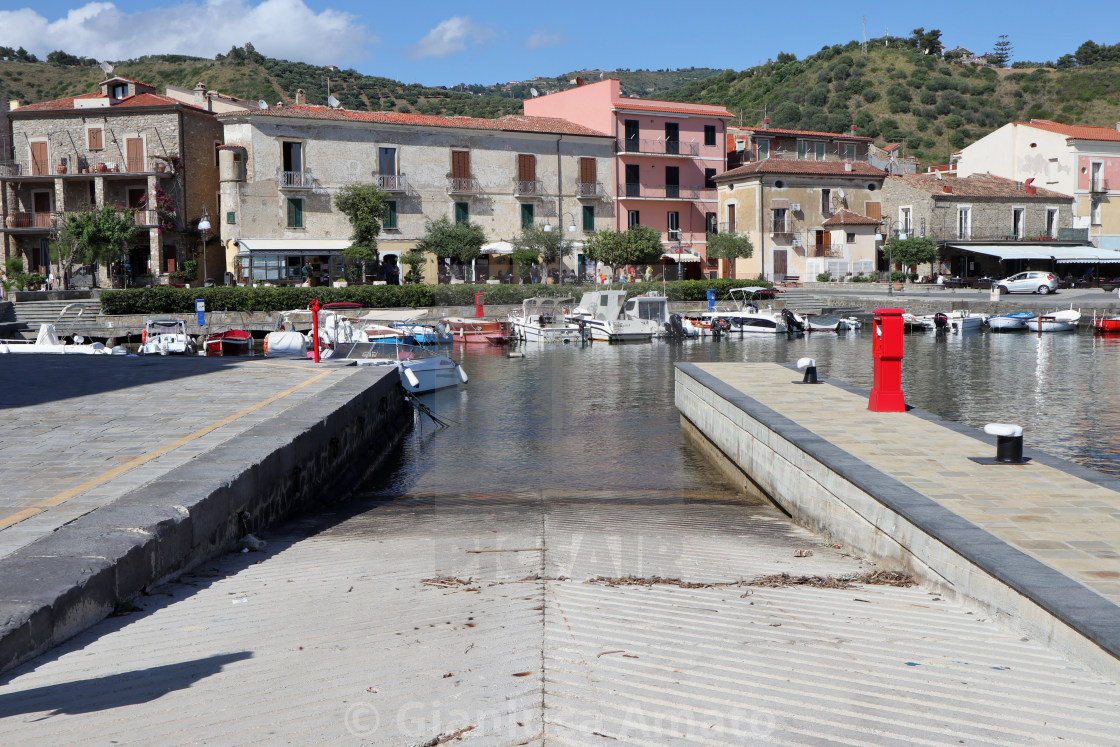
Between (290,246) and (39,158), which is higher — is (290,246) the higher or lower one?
the lower one

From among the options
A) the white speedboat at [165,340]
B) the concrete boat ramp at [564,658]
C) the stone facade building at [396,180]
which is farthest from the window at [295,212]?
the concrete boat ramp at [564,658]

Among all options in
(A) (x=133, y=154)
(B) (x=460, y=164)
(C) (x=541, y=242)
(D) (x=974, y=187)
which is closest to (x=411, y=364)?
(C) (x=541, y=242)

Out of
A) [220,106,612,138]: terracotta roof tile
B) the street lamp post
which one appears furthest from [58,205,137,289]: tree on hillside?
[220,106,612,138]: terracotta roof tile

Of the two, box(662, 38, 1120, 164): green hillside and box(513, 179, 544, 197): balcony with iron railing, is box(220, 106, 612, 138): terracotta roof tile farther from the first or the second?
box(662, 38, 1120, 164): green hillside

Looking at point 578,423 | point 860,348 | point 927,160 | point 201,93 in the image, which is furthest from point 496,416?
point 927,160

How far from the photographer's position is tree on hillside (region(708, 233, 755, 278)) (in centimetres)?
5222

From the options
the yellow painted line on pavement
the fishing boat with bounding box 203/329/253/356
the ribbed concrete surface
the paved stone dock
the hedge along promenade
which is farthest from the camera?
the hedge along promenade

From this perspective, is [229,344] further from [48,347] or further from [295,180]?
[295,180]

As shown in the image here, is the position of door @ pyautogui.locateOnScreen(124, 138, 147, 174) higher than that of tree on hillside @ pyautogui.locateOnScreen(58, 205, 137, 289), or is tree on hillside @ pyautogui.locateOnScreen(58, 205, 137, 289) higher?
door @ pyautogui.locateOnScreen(124, 138, 147, 174)

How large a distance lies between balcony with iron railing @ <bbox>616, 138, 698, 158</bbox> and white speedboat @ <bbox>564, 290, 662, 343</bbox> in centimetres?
1559

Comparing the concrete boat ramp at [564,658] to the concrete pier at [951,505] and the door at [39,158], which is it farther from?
the door at [39,158]

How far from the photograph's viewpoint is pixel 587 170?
5259 cm

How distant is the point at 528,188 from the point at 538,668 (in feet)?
157

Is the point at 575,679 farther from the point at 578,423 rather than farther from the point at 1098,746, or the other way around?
the point at 578,423
